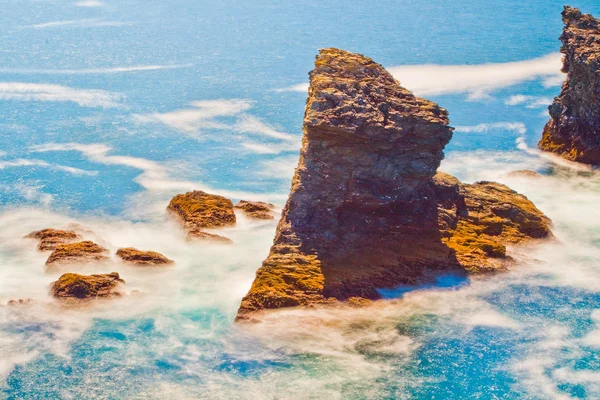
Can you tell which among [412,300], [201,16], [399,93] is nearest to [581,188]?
[399,93]

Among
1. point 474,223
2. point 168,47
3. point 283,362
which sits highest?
point 168,47

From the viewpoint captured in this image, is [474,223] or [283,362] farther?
[474,223]

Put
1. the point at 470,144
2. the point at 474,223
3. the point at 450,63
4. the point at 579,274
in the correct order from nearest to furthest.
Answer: the point at 579,274, the point at 474,223, the point at 470,144, the point at 450,63

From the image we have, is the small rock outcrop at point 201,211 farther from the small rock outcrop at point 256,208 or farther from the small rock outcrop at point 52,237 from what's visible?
the small rock outcrop at point 52,237

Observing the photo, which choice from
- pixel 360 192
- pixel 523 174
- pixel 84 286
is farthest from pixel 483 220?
pixel 84 286

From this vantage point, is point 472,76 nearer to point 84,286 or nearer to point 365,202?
point 365,202

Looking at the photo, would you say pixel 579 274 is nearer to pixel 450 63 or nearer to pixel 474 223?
pixel 474 223
